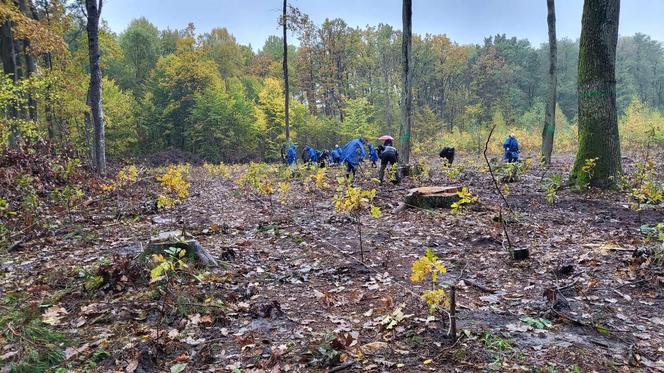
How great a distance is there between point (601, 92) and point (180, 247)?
27.9 ft

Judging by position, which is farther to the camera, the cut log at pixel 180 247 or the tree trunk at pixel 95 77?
the tree trunk at pixel 95 77

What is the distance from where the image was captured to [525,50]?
192 feet

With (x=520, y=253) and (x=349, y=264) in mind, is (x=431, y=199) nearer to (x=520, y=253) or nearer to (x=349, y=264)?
(x=520, y=253)

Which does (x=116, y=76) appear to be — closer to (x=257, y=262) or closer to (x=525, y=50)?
(x=257, y=262)

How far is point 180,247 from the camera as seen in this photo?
4.86 m

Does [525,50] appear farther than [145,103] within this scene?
Yes

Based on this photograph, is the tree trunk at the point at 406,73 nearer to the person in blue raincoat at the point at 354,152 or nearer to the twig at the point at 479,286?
the person in blue raincoat at the point at 354,152

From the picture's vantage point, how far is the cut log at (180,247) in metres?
4.74

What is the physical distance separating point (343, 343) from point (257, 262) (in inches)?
98.9

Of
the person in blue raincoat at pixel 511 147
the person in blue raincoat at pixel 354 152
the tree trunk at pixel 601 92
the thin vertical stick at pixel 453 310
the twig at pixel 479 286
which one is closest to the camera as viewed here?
the thin vertical stick at pixel 453 310

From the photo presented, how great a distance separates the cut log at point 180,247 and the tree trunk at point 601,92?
7.68 meters

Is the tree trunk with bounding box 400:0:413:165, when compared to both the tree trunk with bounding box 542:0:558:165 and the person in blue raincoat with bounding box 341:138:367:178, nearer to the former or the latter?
the person in blue raincoat with bounding box 341:138:367:178

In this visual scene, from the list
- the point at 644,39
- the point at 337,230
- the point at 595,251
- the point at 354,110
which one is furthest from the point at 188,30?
the point at 644,39

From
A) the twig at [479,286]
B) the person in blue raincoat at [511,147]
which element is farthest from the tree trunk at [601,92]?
the twig at [479,286]
